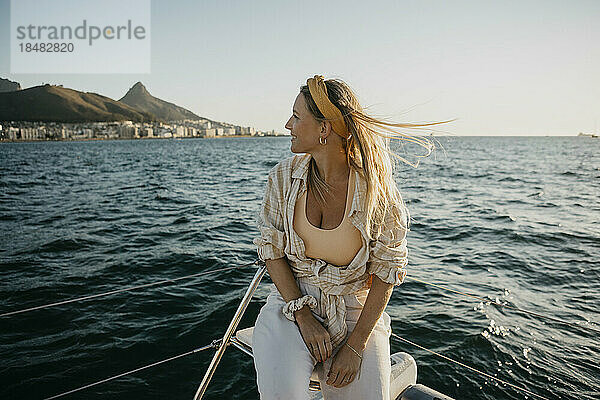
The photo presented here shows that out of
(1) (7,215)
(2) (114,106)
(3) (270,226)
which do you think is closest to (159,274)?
(3) (270,226)

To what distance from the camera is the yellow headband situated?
72.4 inches

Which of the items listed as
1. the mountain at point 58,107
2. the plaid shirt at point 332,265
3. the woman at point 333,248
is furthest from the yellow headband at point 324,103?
the mountain at point 58,107

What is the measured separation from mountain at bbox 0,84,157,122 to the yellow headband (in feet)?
381

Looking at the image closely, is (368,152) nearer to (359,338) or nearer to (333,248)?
(333,248)

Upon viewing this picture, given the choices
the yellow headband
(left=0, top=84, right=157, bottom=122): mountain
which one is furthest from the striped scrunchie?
(left=0, top=84, right=157, bottom=122): mountain

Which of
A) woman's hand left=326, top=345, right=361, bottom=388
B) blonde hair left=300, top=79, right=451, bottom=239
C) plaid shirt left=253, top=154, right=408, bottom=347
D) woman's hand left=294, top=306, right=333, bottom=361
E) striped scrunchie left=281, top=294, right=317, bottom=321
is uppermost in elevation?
blonde hair left=300, top=79, right=451, bottom=239

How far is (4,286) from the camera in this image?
686cm

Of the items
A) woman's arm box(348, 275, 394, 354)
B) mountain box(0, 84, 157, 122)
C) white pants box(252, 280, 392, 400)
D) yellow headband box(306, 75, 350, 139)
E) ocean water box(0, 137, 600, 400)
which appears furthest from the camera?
mountain box(0, 84, 157, 122)

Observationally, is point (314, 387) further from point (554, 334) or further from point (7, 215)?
point (7, 215)

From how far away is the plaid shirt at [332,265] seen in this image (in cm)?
181

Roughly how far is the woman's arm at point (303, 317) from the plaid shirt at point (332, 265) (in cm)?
4

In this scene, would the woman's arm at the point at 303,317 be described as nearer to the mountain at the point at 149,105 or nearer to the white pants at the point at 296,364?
the white pants at the point at 296,364

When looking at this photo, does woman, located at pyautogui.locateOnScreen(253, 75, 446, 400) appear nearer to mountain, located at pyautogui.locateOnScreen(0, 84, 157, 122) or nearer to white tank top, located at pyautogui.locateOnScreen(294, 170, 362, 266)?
white tank top, located at pyautogui.locateOnScreen(294, 170, 362, 266)

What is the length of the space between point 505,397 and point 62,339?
468cm
